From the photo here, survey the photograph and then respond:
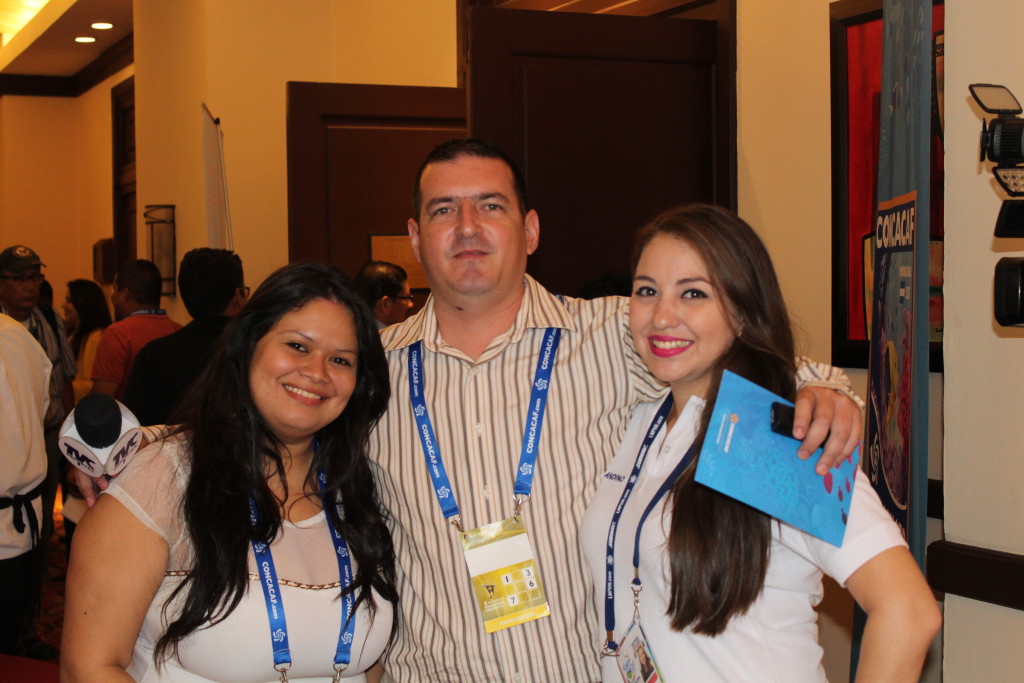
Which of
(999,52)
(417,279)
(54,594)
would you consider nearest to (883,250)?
(999,52)

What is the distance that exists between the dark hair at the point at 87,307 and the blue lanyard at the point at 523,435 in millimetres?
5142

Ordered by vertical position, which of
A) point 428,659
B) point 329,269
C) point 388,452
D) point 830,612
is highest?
point 329,269

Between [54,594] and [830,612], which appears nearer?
[830,612]

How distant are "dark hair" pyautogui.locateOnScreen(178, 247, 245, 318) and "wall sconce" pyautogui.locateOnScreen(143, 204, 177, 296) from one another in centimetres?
375

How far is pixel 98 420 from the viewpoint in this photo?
1.66m

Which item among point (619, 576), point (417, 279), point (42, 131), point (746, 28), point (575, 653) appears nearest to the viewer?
point (619, 576)

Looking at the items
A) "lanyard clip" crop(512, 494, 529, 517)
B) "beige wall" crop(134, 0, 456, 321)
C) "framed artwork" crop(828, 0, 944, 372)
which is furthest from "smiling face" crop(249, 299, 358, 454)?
"beige wall" crop(134, 0, 456, 321)

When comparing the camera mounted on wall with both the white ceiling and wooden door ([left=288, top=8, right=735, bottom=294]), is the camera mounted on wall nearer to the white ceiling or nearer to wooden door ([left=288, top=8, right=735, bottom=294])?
wooden door ([left=288, top=8, right=735, bottom=294])

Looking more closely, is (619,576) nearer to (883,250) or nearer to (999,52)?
(883,250)

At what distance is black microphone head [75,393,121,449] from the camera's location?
165cm

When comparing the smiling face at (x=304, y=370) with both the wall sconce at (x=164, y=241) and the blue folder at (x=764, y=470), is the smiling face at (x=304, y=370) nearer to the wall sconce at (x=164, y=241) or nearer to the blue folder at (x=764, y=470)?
the blue folder at (x=764, y=470)

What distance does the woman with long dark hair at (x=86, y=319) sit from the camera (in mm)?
6523

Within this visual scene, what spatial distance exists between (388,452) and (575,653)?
0.55 m

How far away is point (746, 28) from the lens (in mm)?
3580
